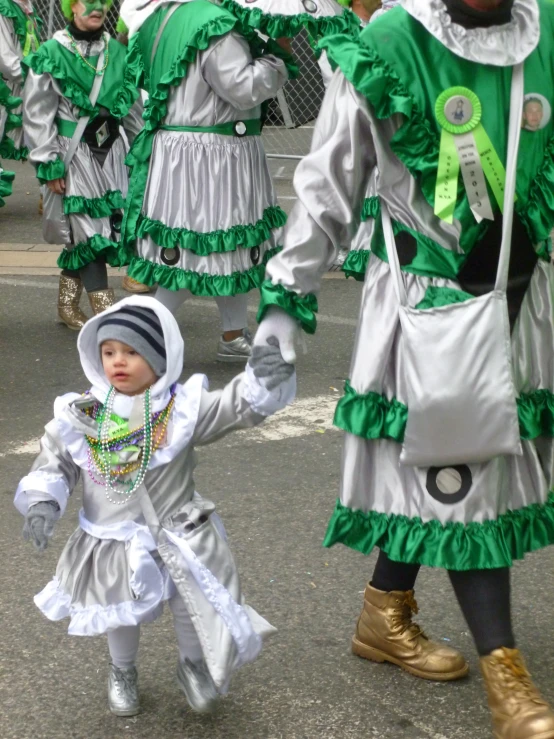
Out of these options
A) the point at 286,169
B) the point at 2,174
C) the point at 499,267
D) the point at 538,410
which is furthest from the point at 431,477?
the point at 286,169

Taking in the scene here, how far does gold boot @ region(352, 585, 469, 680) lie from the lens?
329 cm

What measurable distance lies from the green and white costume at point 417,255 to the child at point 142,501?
0.77 feet

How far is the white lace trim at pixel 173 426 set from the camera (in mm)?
3025

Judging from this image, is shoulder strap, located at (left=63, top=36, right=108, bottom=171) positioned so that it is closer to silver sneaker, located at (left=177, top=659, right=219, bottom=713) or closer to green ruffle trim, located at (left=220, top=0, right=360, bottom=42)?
green ruffle trim, located at (left=220, top=0, right=360, bottom=42)

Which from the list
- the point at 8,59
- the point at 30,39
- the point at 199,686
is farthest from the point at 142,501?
the point at 30,39

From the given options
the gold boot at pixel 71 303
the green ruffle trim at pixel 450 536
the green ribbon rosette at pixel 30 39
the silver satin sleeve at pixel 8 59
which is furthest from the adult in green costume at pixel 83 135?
the green ruffle trim at pixel 450 536

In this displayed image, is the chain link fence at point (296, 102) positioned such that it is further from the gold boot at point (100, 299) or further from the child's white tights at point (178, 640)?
the child's white tights at point (178, 640)

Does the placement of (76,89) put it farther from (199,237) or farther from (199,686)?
(199,686)

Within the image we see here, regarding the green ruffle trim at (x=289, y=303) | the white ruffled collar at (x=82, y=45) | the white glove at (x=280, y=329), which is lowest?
the white glove at (x=280, y=329)

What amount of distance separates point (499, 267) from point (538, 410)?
38 centimetres

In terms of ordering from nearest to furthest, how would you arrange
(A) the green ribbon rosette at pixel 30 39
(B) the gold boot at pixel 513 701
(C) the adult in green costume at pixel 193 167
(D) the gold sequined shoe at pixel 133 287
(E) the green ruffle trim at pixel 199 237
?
(B) the gold boot at pixel 513 701 < (C) the adult in green costume at pixel 193 167 < (E) the green ruffle trim at pixel 199 237 < (D) the gold sequined shoe at pixel 133 287 < (A) the green ribbon rosette at pixel 30 39

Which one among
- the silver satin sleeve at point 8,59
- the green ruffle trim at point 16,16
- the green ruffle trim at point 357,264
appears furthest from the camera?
the green ruffle trim at point 16,16

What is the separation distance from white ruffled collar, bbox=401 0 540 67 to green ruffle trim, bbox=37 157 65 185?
4174 millimetres

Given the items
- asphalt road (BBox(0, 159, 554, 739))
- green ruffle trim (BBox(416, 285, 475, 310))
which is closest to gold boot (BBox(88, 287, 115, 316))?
asphalt road (BBox(0, 159, 554, 739))
